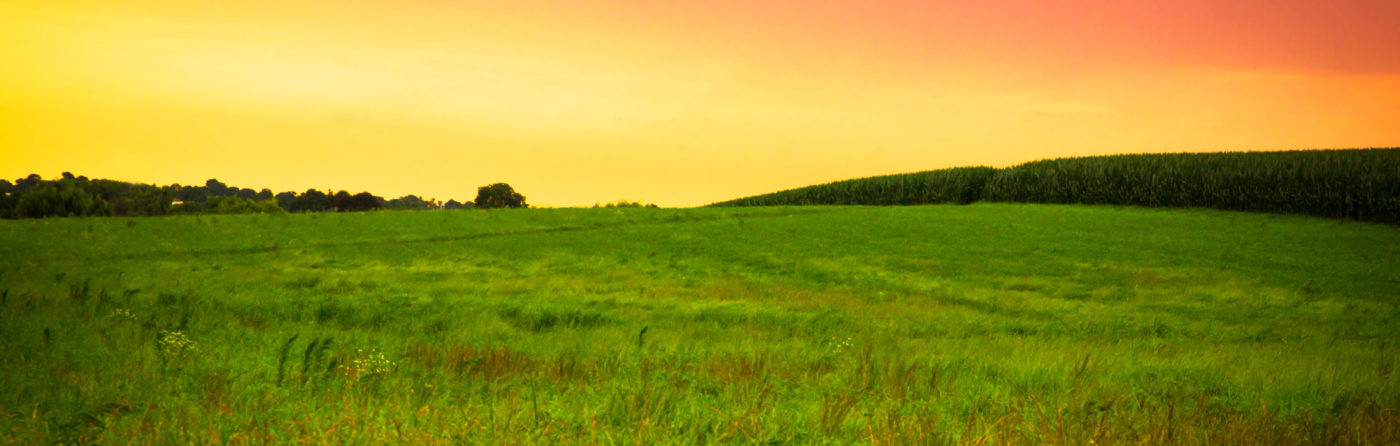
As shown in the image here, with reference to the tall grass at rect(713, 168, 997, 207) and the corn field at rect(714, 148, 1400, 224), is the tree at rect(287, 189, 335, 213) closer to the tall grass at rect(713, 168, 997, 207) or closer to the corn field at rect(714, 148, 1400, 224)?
the tall grass at rect(713, 168, 997, 207)

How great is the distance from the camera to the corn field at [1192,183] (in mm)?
40594

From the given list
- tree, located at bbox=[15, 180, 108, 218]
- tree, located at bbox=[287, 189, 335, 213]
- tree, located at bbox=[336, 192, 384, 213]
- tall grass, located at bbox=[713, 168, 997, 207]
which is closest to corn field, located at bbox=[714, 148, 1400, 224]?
tall grass, located at bbox=[713, 168, 997, 207]

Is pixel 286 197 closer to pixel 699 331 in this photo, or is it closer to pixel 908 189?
pixel 908 189

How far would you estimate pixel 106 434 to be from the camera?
5141 mm

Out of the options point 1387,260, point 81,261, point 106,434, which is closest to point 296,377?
point 106,434

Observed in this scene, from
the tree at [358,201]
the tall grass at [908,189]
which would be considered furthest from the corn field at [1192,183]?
the tree at [358,201]

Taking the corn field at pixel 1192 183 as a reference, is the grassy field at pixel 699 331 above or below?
below

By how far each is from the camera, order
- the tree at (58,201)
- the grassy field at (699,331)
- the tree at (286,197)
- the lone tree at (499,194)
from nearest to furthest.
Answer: the grassy field at (699,331) < the lone tree at (499,194) < the tree at (58,201) < the tree at (286,197)

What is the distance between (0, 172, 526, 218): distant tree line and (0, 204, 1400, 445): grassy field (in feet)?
65.4

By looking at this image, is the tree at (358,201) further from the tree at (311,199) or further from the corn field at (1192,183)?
the corn field at (1192,183)

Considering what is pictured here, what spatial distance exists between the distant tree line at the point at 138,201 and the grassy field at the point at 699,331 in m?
19.9

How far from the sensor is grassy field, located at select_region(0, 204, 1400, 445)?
19.6ft

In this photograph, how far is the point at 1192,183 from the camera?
155 ft

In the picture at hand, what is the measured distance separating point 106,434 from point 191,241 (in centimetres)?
3076
